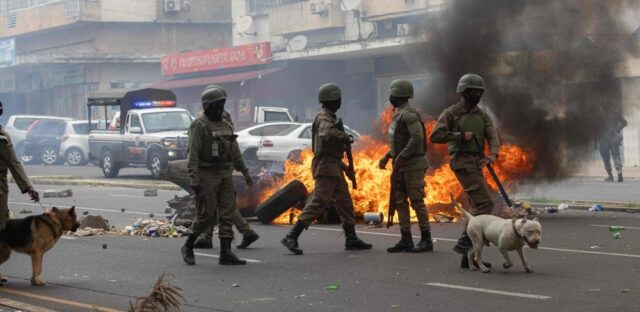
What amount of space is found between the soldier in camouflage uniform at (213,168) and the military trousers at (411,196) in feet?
5.83

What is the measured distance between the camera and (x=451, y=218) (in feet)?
49.9

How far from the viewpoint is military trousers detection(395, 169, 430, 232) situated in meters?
11.3

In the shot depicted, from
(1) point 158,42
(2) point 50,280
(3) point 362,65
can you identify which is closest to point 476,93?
(2) point 50,280

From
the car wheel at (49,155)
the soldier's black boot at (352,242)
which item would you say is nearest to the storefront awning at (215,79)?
the car wheel at (49,155)

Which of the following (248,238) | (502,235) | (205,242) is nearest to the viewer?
(502,235)

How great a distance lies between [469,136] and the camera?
1023cm

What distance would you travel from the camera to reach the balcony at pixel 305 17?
155 ft

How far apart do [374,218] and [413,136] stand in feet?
11.7

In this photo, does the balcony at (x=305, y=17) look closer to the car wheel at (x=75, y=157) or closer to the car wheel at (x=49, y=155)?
the car wheel at (x=49, y=155)

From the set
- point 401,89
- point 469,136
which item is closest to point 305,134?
point 401,89

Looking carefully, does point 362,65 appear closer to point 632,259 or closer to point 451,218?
point 451,218

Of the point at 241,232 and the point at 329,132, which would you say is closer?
the point at 329,132

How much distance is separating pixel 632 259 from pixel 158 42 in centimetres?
5218

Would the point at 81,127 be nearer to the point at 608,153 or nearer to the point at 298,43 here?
the point at 298,43
